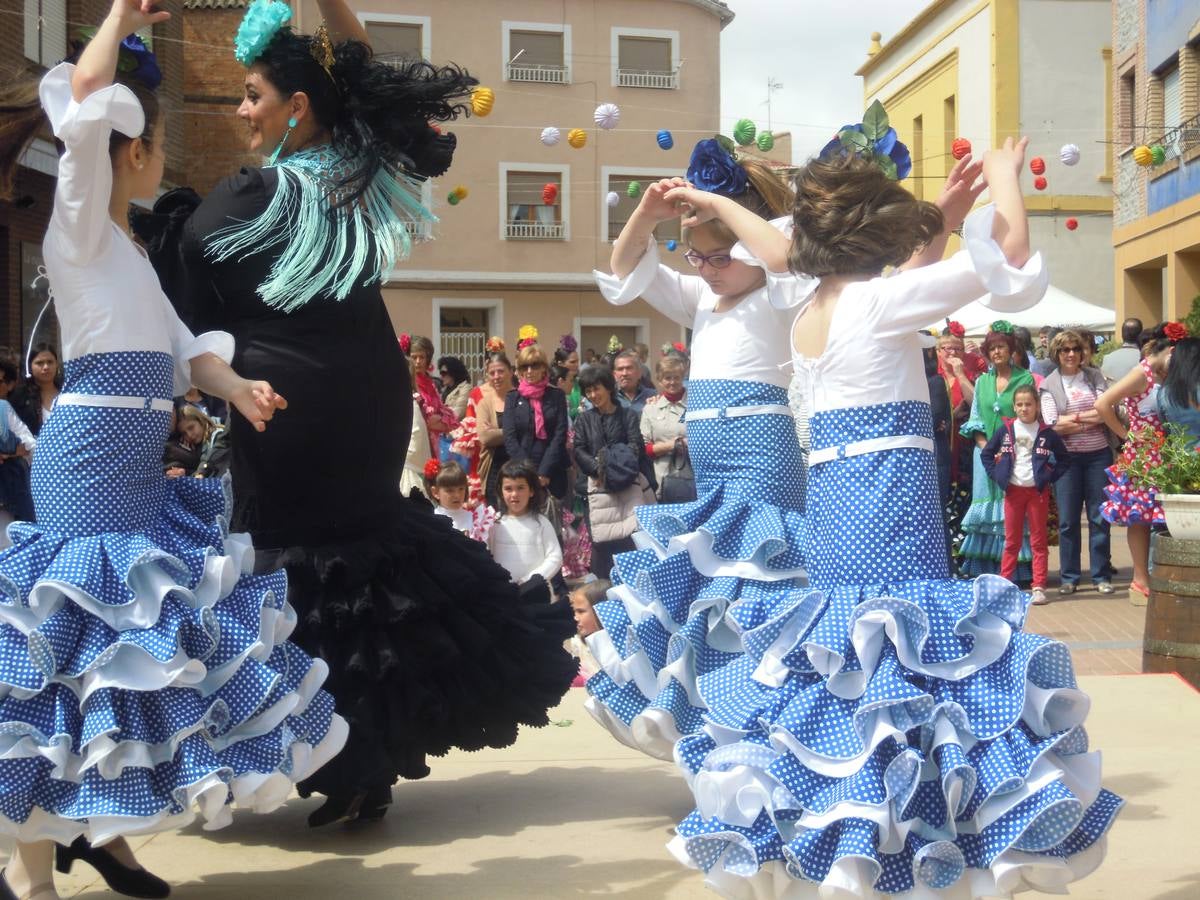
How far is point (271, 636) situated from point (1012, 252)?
1.76 m

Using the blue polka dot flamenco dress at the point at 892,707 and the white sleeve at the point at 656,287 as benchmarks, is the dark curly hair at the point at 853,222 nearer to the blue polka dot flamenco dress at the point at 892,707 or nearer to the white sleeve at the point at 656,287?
the blue polka dot flamenco dress at the point at 892,707

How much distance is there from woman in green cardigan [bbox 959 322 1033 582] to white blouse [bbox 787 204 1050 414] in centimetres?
703

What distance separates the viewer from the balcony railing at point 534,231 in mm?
29328

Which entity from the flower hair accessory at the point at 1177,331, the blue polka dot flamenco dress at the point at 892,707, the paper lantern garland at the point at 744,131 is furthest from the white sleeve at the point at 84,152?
the flower hair accessory at the point at 1177,331

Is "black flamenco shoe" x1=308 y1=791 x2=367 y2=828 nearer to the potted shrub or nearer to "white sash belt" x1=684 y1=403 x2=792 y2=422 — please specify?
"white sash belt" x1=684 y1=403 x2=792 y2=422

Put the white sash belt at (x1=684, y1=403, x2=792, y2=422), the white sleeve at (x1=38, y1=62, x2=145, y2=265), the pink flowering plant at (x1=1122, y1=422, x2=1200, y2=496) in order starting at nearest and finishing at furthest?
the white sleeve at (x1=38, y1=62, x2=145, y2=265) → the white sash belt at (x1=684, y1=403, x2=792, y2=422) → the pink flowering plant at (x1=1122, y1=422, x2=1200, y2=496)

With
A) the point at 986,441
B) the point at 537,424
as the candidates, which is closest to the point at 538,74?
the point at 537,424

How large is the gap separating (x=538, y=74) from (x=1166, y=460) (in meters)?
23.3

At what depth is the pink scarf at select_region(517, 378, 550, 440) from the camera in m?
10.3

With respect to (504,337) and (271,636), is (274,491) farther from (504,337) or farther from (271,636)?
(504,337)

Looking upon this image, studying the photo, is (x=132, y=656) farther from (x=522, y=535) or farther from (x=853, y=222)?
(x=522, y=535)

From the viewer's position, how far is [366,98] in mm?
4117

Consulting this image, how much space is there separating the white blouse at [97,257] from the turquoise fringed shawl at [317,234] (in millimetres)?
357

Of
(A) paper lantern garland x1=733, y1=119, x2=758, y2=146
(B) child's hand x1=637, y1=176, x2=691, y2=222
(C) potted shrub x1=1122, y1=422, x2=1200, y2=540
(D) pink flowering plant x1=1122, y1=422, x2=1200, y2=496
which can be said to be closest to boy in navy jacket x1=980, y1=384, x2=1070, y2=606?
(D) pink flowering plant x1=1122, y1=422, x2=1200, y2=496
